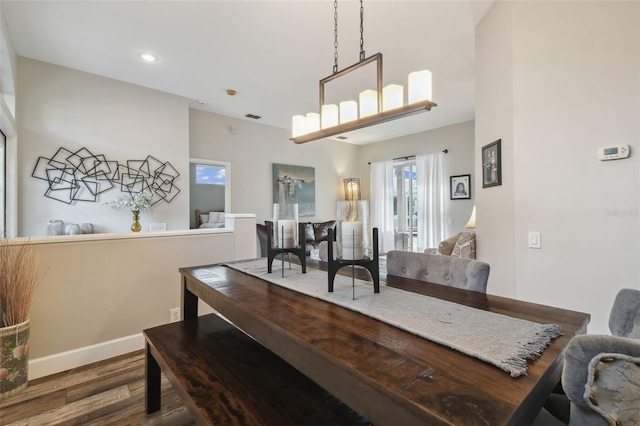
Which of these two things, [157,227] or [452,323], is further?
[157,227]

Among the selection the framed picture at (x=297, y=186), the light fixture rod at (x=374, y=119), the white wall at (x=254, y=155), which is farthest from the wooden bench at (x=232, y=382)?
the framed picture at (x=297, y=186)

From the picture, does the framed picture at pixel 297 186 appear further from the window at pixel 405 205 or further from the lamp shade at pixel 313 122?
the lamp shade at pixel 313 122

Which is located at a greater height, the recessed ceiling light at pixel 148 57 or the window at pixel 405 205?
the recessed ceiling light at pixel 148 57

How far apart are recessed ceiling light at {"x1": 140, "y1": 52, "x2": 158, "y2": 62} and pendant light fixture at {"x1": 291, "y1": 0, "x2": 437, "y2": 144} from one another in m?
2.15

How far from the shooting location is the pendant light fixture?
5.05 ft

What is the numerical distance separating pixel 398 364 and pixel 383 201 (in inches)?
256

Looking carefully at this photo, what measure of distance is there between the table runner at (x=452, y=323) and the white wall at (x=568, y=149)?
139 centimetres

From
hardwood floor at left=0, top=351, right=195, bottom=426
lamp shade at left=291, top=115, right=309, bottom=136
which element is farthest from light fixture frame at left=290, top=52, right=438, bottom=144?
hardwood floor at left=0, top=351, right=195, bottom=426

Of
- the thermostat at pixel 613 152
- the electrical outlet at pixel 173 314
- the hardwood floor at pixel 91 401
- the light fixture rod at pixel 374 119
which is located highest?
the light fixture rod at pixel 374 119

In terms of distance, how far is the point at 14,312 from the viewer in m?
1.88

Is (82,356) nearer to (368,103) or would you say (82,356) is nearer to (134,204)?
(134,204)

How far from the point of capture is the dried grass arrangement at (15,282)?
1849mm

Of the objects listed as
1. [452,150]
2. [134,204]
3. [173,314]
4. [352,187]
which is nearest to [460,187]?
[452,150]

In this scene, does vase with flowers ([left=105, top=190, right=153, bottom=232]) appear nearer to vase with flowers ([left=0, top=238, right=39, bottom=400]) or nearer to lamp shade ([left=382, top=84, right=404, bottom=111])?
vase with flowers ([left=0, top=238, right=39, bottom=400])
